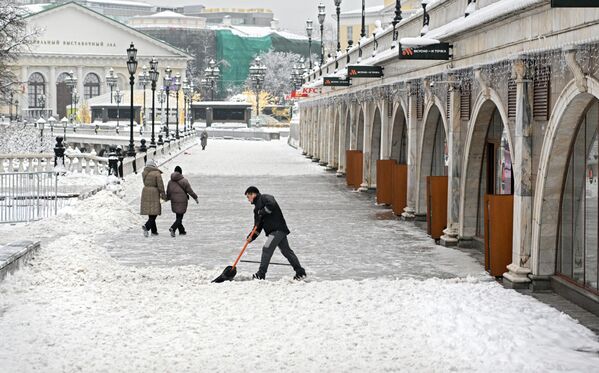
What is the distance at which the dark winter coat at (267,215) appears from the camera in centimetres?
1659

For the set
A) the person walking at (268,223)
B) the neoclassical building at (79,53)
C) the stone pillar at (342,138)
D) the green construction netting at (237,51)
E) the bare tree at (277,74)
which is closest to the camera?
the person walking at (268,223)

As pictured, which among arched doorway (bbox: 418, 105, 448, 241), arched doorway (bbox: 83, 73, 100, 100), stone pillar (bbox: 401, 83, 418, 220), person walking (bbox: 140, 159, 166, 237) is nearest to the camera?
person walking (bbox: 140, 159, 166, 237)

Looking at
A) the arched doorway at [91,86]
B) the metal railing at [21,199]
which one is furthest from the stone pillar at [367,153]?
the arched doorway at [91,86]

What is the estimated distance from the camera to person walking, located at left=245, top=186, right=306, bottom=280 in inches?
653

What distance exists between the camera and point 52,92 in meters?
149

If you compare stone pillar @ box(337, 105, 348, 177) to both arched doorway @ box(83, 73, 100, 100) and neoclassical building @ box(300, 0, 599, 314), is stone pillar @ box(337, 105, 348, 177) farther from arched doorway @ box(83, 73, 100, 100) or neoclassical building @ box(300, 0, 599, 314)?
arched doorway @ box(83, 73, 100, 100)

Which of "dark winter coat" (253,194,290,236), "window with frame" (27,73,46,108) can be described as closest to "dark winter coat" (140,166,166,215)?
"dark winter coat" (253,194,290,236)

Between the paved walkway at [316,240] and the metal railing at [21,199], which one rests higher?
the metal railing at [21,199]

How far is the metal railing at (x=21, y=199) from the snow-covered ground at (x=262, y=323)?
19.7 ft

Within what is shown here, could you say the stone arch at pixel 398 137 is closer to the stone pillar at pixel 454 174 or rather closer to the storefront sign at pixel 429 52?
the stone pillar at pixel 454 174

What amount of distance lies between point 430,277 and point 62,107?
464 feet

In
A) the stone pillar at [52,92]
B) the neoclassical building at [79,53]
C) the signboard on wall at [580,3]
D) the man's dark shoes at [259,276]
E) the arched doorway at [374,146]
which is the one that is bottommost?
the man's dark shoes at [259,276]

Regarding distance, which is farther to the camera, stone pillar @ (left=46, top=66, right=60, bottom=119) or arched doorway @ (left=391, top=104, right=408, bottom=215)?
stone pillar @ (left=46, top=66, right=60, bottom=119)

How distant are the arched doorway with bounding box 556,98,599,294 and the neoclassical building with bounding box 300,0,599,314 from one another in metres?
0.02
